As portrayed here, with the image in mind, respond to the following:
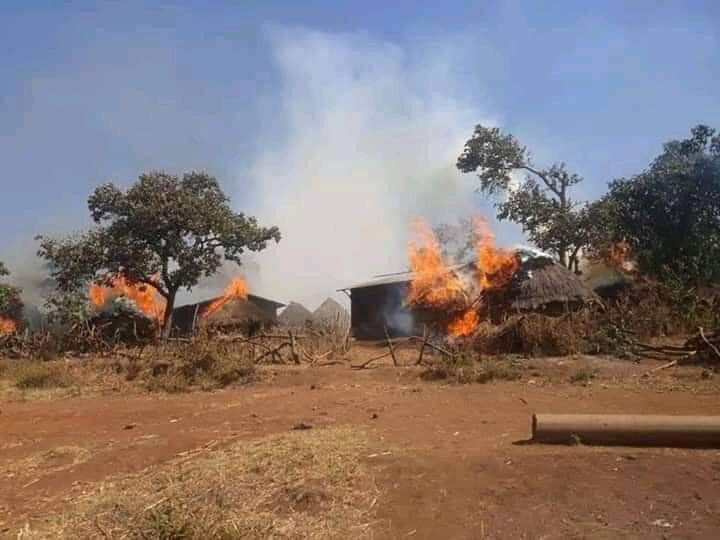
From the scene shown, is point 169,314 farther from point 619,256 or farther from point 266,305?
point 619,256

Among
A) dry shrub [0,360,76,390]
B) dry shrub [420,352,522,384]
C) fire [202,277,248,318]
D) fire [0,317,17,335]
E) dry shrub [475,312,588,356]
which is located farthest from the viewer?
fire [202,277,248,318]

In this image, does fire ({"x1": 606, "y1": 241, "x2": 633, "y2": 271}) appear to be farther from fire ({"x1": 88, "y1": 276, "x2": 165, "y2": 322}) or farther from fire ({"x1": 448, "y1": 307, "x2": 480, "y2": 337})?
fire ({"x1": 88, "y1": 276, "x2": 165, "y2": 322})

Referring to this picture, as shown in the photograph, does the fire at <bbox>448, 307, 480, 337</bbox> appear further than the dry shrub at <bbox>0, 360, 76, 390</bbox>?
Yes

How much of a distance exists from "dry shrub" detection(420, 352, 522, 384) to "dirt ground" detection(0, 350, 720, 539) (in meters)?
0.35

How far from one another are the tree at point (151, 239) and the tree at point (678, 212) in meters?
15.4

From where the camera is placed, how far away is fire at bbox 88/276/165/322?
103 feet

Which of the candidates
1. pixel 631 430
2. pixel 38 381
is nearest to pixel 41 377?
pixel 38 381

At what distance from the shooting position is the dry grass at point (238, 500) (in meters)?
5.35

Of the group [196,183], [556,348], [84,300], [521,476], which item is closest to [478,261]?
[556,348]

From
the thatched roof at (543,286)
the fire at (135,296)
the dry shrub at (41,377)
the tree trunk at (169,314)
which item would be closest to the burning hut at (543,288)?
the thatched roof at (543,286)

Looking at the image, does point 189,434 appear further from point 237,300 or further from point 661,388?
point 237,300

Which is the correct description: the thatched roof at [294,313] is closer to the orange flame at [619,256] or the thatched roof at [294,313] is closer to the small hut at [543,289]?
the orange flame at [619,256]

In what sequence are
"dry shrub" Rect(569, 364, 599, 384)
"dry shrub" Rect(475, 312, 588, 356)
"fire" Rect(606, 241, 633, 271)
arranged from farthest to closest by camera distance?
"fire" Rect(606, 241, 633, 271), "dry shrub" Rect(475, 312, 588, 356), "dry shrub" Rect(569, 364, 599, 384)

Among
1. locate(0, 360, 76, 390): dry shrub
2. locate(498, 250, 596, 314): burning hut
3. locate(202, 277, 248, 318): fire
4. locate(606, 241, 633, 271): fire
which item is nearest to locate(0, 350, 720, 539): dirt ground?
locate(0, 360, 76, 390): dry shrub
